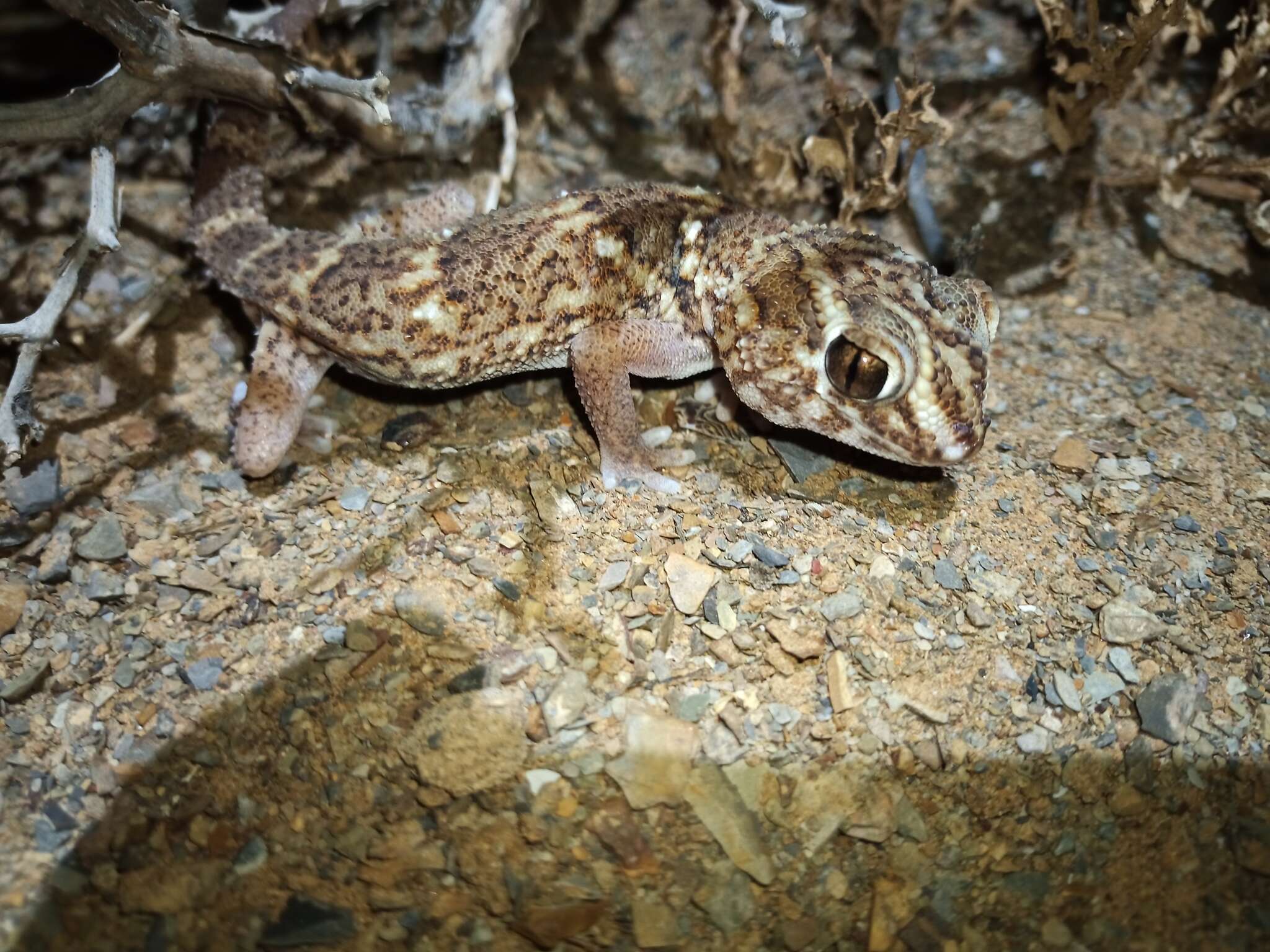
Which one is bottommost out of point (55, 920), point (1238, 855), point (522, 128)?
point (55, 920)

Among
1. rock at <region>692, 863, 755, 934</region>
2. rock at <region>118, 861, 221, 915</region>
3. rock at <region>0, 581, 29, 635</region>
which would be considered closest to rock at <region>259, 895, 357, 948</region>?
rock at <region>118, 861, 221, 915</region>

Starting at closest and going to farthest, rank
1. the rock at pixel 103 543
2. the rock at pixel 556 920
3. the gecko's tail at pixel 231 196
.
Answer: the rock at pixel 556 920 → the rock at pixel 103 543 → the gecko's tail at pixel 231 196

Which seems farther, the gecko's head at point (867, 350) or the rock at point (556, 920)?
the gecko's head at point (867, 350)

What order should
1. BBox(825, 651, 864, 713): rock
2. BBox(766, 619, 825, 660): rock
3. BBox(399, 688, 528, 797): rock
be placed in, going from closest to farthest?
BBox(399, 688, 528, 797): rock
BBox(825, 651, 864, 713): rock
BBox(766, 619, 825, 660): rock

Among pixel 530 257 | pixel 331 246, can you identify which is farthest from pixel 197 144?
pixel 530 257

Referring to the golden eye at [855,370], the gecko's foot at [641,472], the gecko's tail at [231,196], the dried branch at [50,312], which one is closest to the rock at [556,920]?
the gecko's foot at [641,472]

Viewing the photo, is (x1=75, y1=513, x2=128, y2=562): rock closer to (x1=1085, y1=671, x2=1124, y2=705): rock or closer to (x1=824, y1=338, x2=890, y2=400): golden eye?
(x1=824, y1=338, x2=890, y2=400): golden eye

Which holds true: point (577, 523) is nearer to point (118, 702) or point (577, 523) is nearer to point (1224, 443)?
point (118, 702)

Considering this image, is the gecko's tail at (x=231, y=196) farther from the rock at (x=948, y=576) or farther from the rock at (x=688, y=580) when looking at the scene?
the rock at (x=948, y=576)
